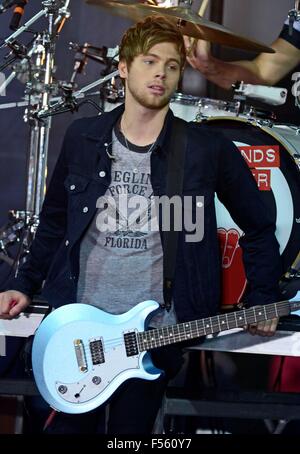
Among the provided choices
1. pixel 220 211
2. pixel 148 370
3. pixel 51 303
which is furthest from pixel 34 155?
pixel 148 370

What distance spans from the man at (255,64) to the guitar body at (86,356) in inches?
68.3

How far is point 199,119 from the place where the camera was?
3.14 m

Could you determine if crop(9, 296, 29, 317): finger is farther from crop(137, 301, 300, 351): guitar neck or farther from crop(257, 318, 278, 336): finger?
crop(257, 318, 278, 336): finger

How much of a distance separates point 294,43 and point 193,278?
1788 mm

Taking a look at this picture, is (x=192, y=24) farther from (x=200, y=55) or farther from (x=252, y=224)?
(x=252, y=224)

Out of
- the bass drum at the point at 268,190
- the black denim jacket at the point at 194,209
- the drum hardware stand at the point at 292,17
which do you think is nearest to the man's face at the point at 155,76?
the black denim jacket at the point at 194,209

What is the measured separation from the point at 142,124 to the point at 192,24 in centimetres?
69

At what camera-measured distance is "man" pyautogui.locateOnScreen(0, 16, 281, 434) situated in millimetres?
2445

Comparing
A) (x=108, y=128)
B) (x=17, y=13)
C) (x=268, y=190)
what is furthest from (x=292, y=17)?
(x=108, y=128)

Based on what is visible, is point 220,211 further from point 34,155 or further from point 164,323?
point 34,155

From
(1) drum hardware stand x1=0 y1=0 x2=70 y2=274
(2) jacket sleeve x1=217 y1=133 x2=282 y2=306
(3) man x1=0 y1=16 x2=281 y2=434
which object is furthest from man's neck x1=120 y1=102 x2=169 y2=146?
(1) drum hardware stand x1=0 y1=0 x2=70 y2=274

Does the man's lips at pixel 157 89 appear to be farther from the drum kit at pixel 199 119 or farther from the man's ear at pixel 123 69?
the drum kit at pixel 199 119

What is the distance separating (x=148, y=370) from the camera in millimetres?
2412

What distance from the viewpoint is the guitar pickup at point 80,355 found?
95.7 inches
